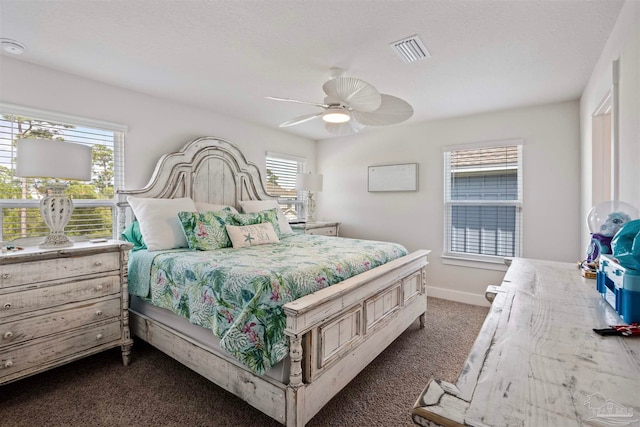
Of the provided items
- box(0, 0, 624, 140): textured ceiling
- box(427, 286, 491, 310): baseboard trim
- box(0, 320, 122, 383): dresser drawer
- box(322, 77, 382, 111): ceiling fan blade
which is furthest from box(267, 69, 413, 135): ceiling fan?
box(427, 286, 491, 310): baseboard trim

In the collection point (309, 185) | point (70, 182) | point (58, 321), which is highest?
point (309, 185)

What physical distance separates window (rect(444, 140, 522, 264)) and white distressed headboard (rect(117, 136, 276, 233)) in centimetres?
252

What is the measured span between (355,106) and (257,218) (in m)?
1.54

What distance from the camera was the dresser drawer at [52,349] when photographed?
1.87 m

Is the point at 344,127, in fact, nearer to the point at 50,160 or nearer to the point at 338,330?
the point at 338,330

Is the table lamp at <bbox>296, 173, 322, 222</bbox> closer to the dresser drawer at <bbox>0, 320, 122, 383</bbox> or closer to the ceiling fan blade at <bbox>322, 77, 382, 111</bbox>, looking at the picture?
the ceiling fan blade at <bbox>322, 77, 382, 111</bbox>

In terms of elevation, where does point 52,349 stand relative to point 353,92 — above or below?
below

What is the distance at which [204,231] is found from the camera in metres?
2.64

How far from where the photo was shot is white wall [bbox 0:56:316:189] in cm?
245

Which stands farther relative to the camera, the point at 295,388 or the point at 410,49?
the point at 410,49

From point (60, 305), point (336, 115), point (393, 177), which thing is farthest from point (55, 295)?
point (393, 177)

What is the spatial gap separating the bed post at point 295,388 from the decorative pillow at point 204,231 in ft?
4.52

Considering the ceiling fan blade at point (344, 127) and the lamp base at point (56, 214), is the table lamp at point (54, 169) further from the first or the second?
the ceiling fan blade at point (344, 127)

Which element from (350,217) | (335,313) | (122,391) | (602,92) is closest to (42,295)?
(122,391)
